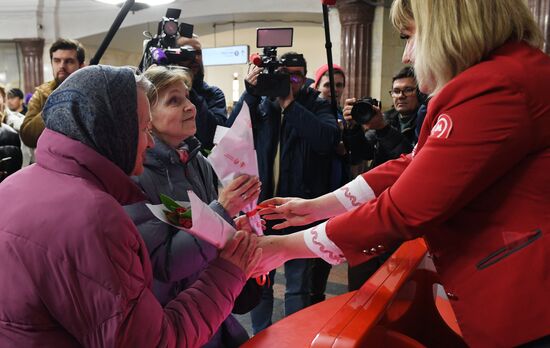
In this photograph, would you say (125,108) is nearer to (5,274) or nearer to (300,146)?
(5,274)

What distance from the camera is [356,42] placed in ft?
21.4

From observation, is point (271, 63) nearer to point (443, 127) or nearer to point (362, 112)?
point (362, 112)

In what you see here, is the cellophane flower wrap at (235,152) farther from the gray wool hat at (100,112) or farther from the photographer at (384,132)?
the photographer at (384,132)

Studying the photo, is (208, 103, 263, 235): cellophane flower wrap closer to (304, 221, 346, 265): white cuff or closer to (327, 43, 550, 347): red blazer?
(304, 221, 346, 265): white cuff

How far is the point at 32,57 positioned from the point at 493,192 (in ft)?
34.9

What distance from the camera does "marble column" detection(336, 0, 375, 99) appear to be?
6418 millimetres

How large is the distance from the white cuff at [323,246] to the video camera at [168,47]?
4.81 feet

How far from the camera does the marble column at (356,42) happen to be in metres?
6.42

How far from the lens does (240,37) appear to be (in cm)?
1098

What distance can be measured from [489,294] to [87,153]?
909mm

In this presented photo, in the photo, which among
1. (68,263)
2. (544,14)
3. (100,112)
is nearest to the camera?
(68,263)

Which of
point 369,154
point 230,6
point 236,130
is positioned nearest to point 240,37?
point 230,6

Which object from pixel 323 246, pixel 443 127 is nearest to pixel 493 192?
pixel 443 127

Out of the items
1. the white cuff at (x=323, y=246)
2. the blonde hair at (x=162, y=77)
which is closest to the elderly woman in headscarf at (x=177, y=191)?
the blonde hair at (x=162, y=77)
